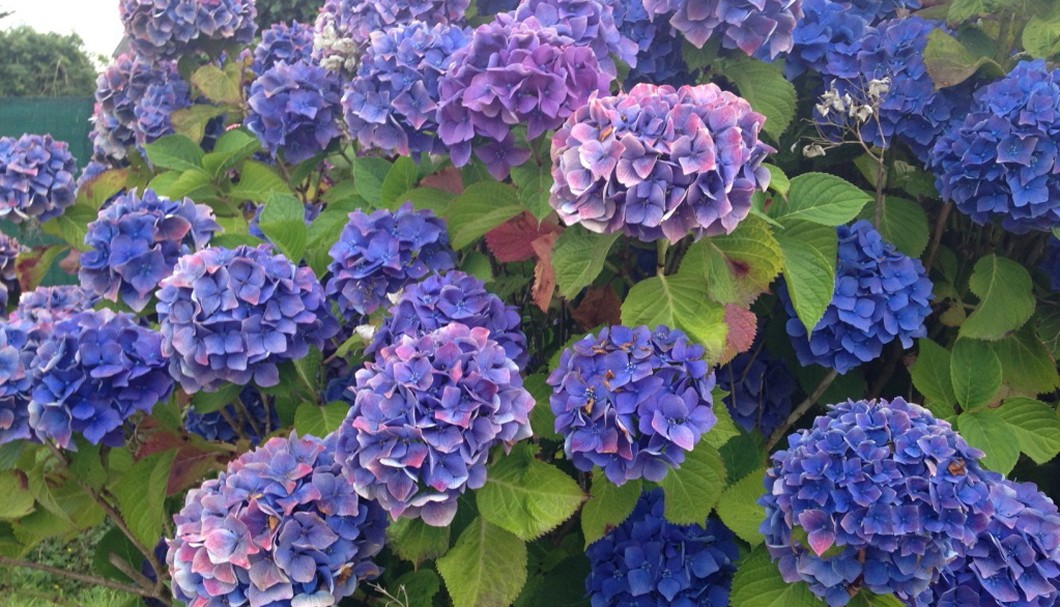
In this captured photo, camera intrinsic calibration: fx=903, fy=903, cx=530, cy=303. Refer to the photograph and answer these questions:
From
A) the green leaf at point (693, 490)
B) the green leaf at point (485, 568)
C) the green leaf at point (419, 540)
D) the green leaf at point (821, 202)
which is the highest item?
the green leaf at point (821, 202)

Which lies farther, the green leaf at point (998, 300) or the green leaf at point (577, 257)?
the green leaf at point (998, 300)

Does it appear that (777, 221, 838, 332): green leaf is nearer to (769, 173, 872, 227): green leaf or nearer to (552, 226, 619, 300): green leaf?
(769, 173, 872, 227): green leaf

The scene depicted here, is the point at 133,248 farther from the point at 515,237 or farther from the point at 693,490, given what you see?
the point at 693,490

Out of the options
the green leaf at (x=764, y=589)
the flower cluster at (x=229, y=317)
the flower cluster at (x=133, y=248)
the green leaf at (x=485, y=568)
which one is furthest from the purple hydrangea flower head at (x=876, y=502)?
the flower cluster at (x=133, y=248)

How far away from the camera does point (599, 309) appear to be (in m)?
1.87

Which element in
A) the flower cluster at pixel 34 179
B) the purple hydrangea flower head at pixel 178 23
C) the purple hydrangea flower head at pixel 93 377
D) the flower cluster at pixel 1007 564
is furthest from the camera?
the purple hydrangea flower head at pixel 178 23

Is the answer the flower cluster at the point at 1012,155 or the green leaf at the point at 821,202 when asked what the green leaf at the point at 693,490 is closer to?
the green leaf at the point at 821,202

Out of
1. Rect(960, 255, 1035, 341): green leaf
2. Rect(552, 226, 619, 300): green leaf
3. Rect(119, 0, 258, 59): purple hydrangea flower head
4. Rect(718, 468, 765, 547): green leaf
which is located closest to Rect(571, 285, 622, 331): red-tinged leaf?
Rect(552, 226, 619, 300): green leaf

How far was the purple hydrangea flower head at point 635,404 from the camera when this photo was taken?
1.37m

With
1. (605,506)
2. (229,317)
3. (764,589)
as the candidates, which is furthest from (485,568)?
(229,317)

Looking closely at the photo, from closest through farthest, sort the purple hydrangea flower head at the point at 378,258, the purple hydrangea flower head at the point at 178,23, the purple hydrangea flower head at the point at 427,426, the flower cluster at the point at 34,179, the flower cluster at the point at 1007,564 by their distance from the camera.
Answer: the purple hydrangea flower head at the point at 427,426 < the flower cluster at the point at 1007,564 < the purple hydrangea flower head at the point at 378,258 < the flower cluster at the point at 34,179 < the purple hydrangea flower head at the point at 178,23

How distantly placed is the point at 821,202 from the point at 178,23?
2.10 meters

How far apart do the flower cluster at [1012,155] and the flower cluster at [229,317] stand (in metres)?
1.31

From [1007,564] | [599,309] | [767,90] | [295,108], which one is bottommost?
[1007,564]
